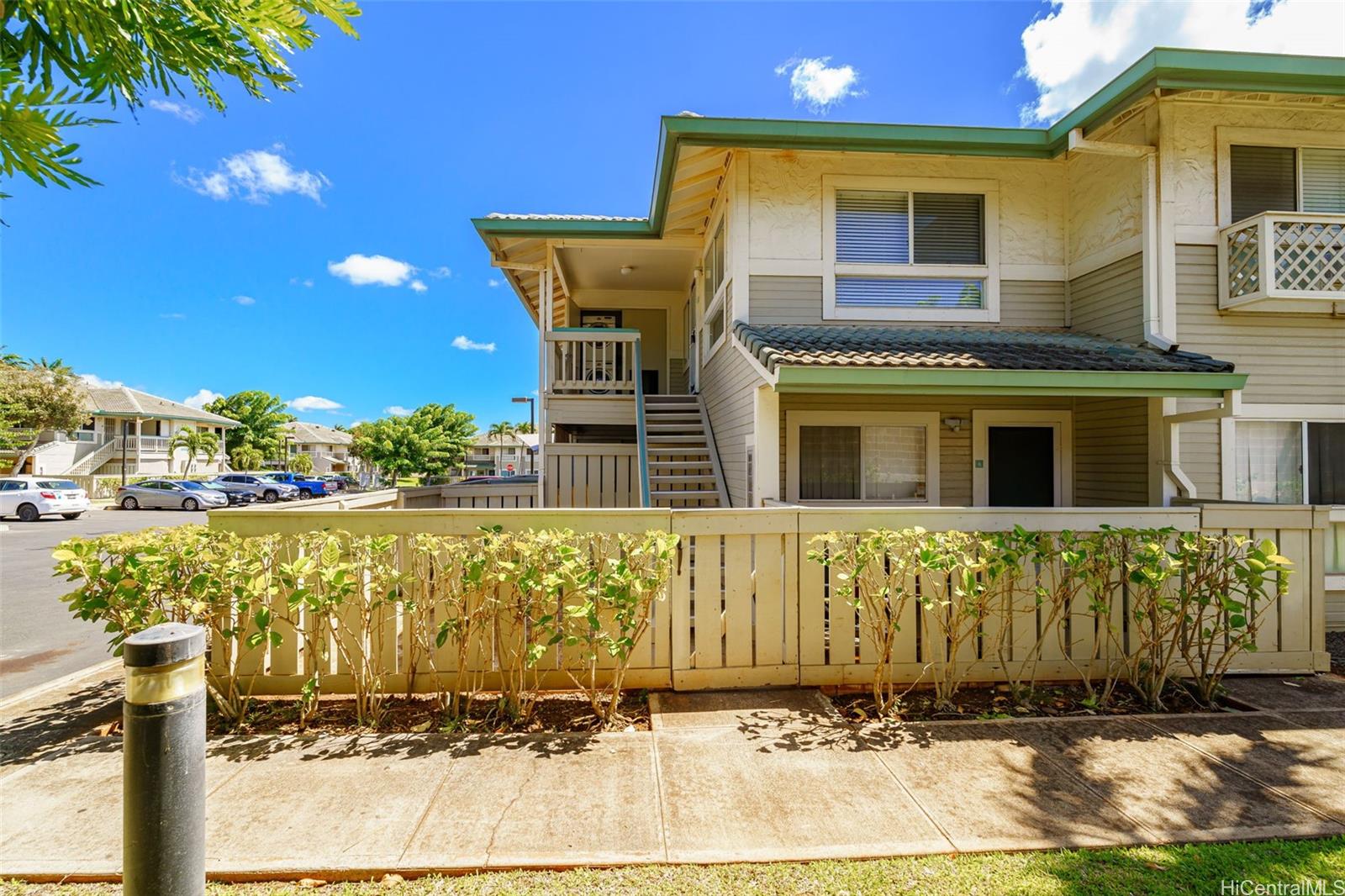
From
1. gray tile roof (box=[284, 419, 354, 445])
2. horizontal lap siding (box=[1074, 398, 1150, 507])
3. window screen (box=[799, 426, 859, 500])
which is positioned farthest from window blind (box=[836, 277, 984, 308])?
gray tile roof (box=[284, 419, 354, 445])

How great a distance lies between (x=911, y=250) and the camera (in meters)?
7.21

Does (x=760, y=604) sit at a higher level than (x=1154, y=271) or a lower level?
lower

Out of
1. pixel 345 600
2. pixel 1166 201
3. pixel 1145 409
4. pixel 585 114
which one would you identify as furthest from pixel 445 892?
pixel 585 114

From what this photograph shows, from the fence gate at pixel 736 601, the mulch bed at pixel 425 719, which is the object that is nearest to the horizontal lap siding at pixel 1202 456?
the fence gate at pixel 736 601

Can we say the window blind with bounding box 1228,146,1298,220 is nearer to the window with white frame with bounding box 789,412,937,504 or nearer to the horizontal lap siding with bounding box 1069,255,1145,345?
the horizontal lap siding with bounding box 1069,255,1145,345

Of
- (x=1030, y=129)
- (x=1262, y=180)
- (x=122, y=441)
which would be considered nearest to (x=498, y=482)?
(x=1030, y=129)

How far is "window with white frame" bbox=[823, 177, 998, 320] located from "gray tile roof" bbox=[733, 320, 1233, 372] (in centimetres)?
30

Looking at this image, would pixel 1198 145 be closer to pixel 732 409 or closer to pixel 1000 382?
pixel 1000 382

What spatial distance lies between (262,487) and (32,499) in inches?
398

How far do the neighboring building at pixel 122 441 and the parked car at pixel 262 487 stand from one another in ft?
26.3

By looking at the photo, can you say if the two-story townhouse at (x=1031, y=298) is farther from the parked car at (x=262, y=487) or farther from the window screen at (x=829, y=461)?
the parked car at (x=262, y=487)

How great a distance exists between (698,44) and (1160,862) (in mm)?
10606

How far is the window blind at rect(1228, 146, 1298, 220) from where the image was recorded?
6430mm

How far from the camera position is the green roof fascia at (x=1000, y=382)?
16.6 feet
